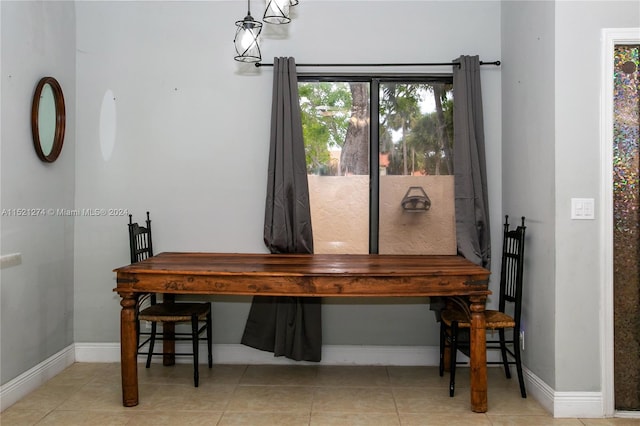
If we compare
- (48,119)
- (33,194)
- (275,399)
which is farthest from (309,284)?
(48,119)

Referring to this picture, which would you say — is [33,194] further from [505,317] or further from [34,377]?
[505,317]

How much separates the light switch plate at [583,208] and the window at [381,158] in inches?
40.1

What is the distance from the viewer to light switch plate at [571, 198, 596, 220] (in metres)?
2.92

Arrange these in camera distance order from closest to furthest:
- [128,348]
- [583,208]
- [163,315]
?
1. [583,208]
2. [128,348]
3. [163,315]

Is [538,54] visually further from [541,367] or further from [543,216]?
[541,367]

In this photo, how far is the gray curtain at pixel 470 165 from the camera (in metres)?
3.68

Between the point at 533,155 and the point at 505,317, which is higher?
the point at 533,155

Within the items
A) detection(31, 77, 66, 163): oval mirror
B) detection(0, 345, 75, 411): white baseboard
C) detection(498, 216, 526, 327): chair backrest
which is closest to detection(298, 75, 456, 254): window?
detection(498, 216, 526, 327): chair backrest

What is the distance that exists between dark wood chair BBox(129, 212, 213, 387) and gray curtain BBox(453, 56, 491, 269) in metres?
1.78

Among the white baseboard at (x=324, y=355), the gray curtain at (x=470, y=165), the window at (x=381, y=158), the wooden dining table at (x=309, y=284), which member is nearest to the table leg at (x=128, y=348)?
the wooden dining table at (x=309, y=284)

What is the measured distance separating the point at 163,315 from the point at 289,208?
1.07 metres

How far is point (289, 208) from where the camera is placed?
3744 millimetres

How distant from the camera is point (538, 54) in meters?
3.17

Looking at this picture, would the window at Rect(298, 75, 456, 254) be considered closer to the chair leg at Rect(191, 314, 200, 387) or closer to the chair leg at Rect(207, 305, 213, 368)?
the chair leg at Rect(207, 305, 213, 368)
